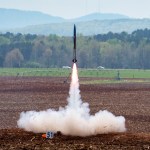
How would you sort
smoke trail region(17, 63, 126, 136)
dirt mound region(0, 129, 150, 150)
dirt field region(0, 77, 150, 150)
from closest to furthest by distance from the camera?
dirt mound region(0, 129, 150, 150), dirt field region(0, 77, 150, 150), smoke trail region(17, 63, 126, 136)

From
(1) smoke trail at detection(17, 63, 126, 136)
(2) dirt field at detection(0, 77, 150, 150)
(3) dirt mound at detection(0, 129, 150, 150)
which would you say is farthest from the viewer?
(1) smoke trail at detection(17, 63, 126, 136)

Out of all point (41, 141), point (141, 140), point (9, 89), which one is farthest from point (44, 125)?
point (9, 89)

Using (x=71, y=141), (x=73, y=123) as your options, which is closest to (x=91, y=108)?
(x=73, y=123)

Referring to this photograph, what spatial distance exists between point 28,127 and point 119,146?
8.87 m

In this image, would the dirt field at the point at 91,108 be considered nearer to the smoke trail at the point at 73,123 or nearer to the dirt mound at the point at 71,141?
the dirt mound at the point at 71,141

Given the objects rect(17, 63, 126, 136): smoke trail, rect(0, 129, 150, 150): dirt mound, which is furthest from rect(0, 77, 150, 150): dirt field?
rect(17, 63, 126, 136): smoke trail

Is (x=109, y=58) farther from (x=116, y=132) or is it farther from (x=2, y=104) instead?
(x=116, y=132)

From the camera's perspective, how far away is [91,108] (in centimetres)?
6650

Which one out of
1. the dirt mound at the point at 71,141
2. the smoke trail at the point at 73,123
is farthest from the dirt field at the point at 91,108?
the smoke trail at the point at 73,123

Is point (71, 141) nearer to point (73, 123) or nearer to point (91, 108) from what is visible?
point (73, 123)

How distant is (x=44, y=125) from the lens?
44.1m

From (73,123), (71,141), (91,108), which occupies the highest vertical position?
(73,123)

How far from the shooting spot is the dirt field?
38.7 metres

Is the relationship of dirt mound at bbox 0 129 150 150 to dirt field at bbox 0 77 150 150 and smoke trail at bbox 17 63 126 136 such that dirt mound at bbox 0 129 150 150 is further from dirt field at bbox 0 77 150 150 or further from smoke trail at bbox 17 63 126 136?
smoke trail at bbox 17 63 126 136
